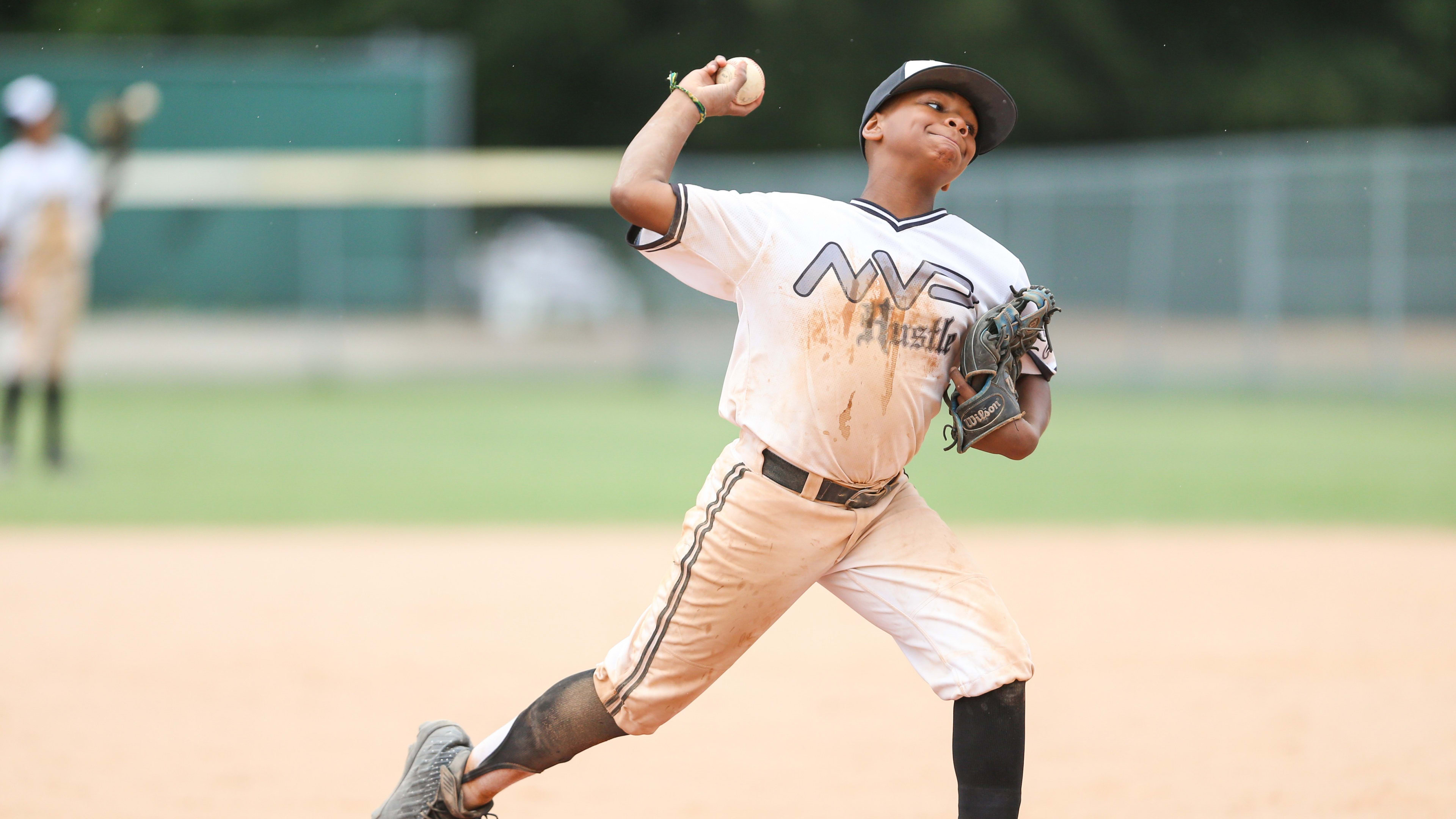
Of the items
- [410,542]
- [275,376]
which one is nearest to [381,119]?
[275,376]

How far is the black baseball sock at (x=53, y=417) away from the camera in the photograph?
9641mm

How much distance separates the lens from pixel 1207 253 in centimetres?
1788

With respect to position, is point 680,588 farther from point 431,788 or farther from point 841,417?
point 431,788

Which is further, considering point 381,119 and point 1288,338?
point 381,119

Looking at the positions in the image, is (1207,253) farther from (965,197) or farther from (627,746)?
(627,746)

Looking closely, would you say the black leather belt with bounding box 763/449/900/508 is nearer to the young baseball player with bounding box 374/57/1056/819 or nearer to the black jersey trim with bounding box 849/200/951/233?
the young baseball player with bounding box 374/57/1056/819

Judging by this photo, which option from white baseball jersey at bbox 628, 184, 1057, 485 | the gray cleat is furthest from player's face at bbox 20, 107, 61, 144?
white baseball jersey at bbox 628, 184, 1057, 485

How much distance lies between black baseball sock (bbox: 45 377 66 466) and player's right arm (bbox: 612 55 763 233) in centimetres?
790

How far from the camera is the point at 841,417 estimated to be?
2984 mm

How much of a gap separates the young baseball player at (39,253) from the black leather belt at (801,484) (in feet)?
26.7

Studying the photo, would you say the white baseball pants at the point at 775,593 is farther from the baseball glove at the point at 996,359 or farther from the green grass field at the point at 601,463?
the green grass field at the point at 601,463

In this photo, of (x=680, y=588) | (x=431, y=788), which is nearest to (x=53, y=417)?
(x=431, y=788)

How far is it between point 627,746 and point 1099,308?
53.7 feet

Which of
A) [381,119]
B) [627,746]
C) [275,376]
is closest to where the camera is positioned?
[627,746]
